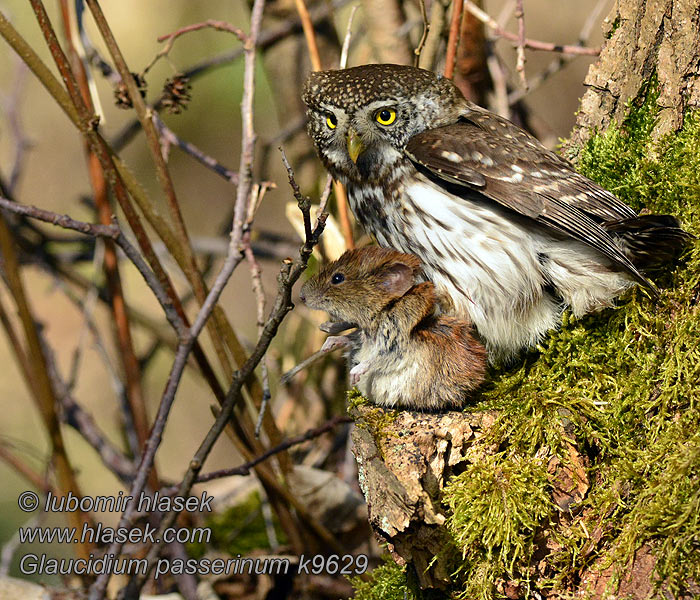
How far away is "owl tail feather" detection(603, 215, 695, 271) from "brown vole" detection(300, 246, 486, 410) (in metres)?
0.55

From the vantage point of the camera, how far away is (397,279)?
2.36 m

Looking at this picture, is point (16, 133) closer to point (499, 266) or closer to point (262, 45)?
point (262, 45)

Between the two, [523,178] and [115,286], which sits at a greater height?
[523,178]

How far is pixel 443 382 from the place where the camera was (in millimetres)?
2246

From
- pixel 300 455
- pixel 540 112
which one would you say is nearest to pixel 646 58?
pixel 300 455

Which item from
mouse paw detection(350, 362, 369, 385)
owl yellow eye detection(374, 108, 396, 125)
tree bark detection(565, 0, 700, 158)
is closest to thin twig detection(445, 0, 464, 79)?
owl yellow eye detection(374, 108, 396, 125)

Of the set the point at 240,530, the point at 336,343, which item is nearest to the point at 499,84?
the point at 336,343

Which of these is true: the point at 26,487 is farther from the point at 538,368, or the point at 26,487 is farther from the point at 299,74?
the point at 538,368

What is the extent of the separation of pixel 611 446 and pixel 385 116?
4.46 ft

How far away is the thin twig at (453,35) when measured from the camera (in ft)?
9.27

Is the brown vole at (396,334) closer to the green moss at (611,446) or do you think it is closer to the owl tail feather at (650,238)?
the green moss at (611,446)

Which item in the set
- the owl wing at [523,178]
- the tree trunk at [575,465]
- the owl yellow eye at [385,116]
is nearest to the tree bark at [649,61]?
the tree trunk at [575,465]

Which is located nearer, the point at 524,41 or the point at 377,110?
the point at 377,110

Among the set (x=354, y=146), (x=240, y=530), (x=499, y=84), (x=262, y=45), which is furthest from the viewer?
(x=262, y=45)
